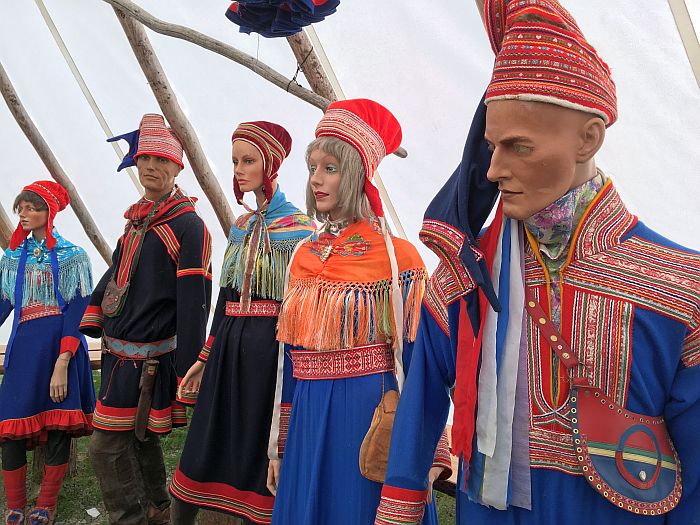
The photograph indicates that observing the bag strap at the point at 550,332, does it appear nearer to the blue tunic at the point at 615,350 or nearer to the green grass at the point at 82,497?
the blue tunic at the point at 615,350

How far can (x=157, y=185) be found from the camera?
10.4 ft

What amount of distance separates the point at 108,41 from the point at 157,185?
2.43m

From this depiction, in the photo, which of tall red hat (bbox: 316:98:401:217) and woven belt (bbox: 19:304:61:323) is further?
woven belt (bbox: 19:304:61:323)

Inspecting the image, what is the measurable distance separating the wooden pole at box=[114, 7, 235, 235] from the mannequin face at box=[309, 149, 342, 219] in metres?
2.66

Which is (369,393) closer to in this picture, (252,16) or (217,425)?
(217,425)

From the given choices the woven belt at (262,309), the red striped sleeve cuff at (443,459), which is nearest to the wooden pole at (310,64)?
the woven belt at (262,309)

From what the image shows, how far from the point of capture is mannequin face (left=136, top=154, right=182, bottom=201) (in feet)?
10.4

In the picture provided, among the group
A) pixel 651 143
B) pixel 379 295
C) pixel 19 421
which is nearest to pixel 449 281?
pixel 379 295

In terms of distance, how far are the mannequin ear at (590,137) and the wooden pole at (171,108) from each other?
379 cm

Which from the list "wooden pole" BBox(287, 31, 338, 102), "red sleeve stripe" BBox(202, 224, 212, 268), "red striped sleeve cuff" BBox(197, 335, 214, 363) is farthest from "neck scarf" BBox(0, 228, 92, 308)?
"wooden pole" BBox(287, 31, 338, 102)

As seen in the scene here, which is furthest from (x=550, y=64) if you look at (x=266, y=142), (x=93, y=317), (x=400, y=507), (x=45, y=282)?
(x=45, y=282)

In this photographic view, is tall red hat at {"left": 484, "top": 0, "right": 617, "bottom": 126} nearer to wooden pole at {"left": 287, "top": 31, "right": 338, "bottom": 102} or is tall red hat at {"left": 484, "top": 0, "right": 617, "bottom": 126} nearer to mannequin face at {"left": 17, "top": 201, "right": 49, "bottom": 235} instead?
wooden pole at {"left": 287, "top": 31, "right": 338, "bottom": 102}

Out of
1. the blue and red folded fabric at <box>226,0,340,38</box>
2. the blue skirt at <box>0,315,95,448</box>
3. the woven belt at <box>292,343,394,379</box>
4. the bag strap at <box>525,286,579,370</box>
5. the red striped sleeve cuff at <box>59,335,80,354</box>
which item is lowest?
the blue skirt at <box>0,315,95,448</box>

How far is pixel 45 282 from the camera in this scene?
370 centimetres
